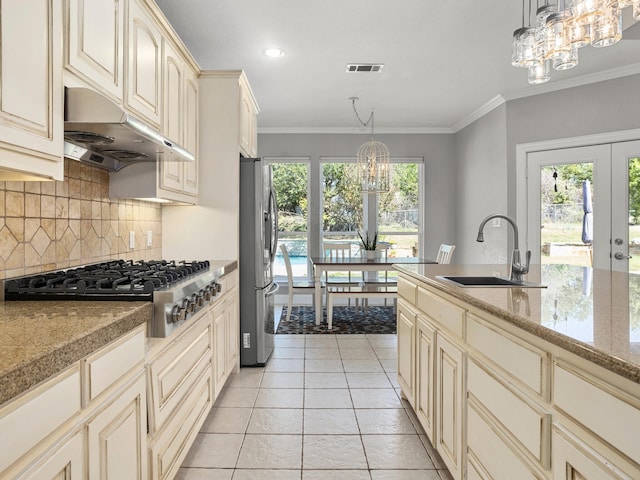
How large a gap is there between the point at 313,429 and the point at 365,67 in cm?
308

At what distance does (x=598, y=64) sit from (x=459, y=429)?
12.5 ft

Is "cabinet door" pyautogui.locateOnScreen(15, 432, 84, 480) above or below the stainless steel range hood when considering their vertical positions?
below

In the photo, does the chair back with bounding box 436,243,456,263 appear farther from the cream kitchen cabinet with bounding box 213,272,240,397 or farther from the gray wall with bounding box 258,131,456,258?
the cream kitchen cabinet with bounding box 213,272,240,397

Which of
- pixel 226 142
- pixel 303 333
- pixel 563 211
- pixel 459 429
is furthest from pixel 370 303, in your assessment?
pixel 459 429

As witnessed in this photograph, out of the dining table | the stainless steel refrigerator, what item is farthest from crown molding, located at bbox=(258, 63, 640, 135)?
the stainless steel refrigerator

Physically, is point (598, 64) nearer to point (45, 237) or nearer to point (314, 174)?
point (314, 174)

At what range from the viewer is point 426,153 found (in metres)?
6.25

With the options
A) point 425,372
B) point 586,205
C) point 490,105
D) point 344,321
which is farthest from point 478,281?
point 490,105

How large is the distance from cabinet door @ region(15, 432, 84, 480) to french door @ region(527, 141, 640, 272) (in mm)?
4640

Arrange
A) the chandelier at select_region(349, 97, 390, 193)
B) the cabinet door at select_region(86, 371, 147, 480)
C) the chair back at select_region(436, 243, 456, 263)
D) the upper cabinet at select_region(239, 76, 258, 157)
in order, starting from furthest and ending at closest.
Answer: the chandelier at select_region(349, 97, 390, 193)
the chair back at select_region(436, 243, 456, 263)
the upper cabinet at select_region(239, 76, 258, 157)
the cabinet door at select_region(86, 371, 147, 480)

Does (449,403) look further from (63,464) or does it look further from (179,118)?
(179,118)

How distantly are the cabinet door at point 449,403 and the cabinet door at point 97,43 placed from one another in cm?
180

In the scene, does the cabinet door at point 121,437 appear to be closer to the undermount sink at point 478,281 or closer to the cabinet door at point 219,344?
the cabinet door at point 219,344

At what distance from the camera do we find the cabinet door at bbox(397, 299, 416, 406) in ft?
7.80
